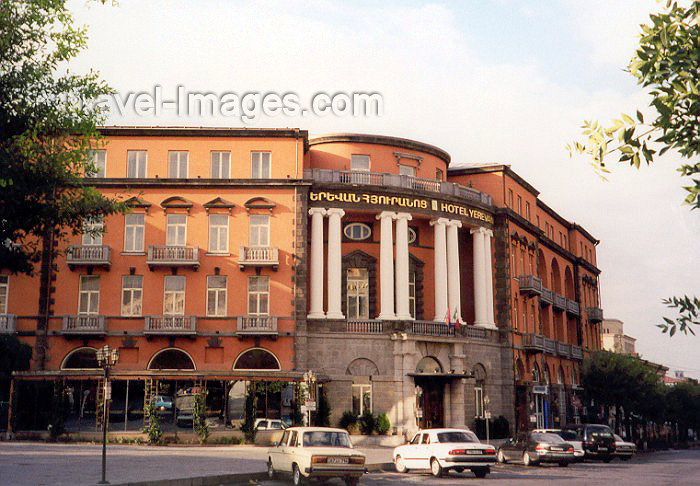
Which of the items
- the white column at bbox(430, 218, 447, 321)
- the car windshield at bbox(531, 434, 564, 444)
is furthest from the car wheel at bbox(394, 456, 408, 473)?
the white column at bbox(430, 218, 447, 321)

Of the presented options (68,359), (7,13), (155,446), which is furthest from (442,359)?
(7,13)

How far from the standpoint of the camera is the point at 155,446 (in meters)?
37.5

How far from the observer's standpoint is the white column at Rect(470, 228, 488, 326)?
50656 mm

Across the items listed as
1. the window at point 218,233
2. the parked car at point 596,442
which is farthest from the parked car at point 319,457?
the window at point 218,233

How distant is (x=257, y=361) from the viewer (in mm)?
43188

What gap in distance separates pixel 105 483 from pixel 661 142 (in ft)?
51.5

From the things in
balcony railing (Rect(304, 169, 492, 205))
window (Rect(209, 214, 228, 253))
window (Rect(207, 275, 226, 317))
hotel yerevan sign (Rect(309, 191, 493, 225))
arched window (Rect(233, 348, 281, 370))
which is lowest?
arched window (Rect(233, 348, 281, 370))

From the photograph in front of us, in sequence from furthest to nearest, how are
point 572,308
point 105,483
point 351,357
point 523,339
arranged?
point 572,308 < point 523,339 < point 351,357 < point 105,483

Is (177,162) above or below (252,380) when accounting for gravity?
above

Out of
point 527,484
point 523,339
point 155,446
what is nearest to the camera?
point 527,484

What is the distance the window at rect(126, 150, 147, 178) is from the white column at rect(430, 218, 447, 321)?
17653 millimetres

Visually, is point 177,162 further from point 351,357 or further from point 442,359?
point 442,359

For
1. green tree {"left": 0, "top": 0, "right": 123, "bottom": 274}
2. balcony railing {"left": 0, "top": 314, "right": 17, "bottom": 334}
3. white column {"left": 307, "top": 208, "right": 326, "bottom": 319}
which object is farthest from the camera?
white column {"left": 307, "top": 208, "right": 326, "bottom": 319}

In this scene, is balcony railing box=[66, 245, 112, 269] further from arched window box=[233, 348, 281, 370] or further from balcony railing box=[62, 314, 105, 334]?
arched window box=[233, 348, 281, 370]
